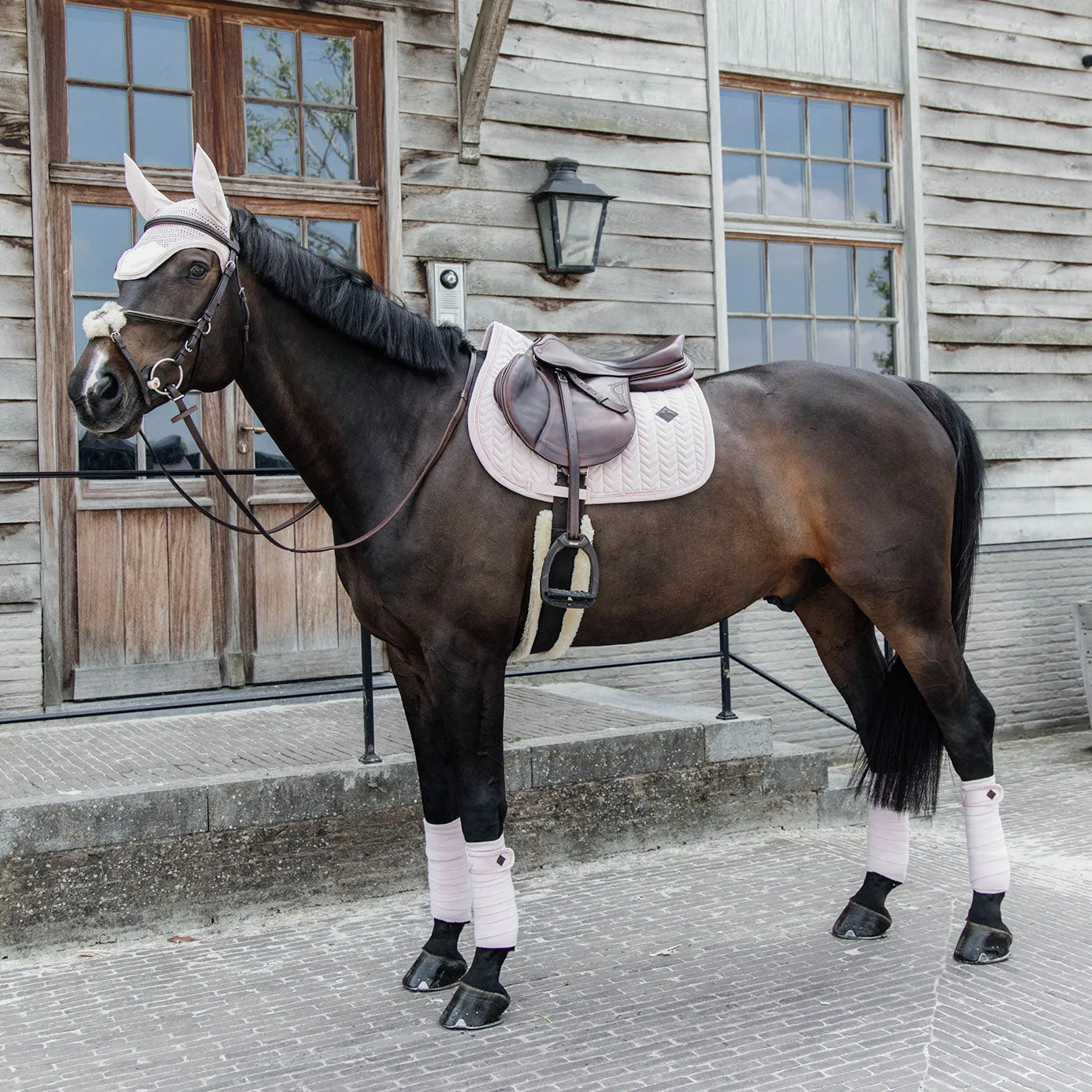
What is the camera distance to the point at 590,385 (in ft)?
10.1

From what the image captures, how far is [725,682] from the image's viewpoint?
4809mm

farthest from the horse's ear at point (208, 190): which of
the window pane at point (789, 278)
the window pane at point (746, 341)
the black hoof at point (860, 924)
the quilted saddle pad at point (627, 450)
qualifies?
the window pane at point (789, 278)

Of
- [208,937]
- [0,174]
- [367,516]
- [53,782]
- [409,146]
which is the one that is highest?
[409,146]

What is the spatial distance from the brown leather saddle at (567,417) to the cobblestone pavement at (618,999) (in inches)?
44.5

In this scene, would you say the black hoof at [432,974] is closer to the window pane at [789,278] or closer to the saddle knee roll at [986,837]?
the saddle knee roll at [986,837]

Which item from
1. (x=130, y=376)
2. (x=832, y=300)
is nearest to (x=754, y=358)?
(x=832, y=300)

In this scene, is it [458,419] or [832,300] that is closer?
[458,419]

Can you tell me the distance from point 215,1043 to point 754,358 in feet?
16.4

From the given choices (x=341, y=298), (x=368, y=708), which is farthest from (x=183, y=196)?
(x=341, y=298)

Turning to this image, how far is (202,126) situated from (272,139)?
34 centimetres

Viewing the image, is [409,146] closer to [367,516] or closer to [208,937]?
[367,516]

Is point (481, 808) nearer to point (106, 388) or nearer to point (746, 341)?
point (106, 388)

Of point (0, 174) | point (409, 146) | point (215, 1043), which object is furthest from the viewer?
point (409, 146)

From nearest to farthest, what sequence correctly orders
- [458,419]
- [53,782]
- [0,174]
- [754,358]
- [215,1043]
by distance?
1. [215,1043]
2. [458,419]
3. [53,782]
4. [0,174]
5. [754,358]
